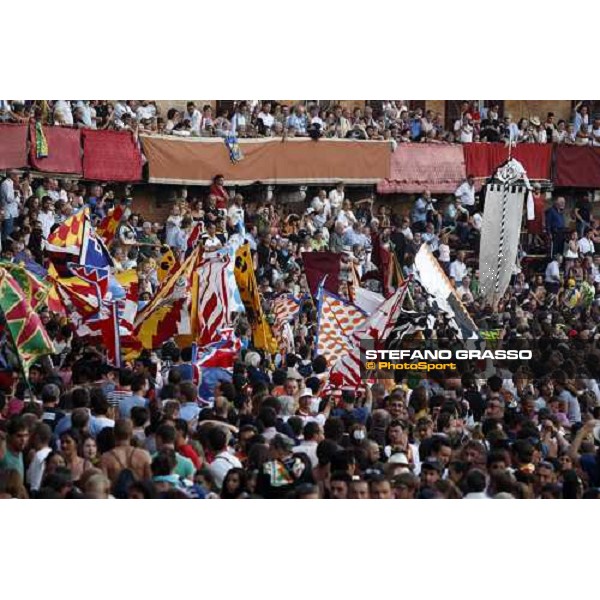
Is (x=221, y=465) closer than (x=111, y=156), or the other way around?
(x=221, y=465)

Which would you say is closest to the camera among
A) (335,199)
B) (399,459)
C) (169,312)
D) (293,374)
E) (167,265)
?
(399,459)

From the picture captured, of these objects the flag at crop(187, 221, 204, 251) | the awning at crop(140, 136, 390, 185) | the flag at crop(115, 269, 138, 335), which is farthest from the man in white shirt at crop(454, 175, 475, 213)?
the flag at crop(115, 269, 138, 335)

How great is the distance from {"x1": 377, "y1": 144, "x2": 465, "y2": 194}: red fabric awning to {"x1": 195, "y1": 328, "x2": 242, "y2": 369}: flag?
10.9 metres

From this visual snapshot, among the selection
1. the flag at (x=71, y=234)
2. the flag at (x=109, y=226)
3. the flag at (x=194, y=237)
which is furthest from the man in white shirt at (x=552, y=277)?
the flag at (x=71, y=234)

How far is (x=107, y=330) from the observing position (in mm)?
20031

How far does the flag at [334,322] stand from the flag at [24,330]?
3239 mm

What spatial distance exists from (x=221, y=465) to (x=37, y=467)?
5.27 ft

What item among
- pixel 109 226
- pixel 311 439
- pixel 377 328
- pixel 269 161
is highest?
pixel 269 161

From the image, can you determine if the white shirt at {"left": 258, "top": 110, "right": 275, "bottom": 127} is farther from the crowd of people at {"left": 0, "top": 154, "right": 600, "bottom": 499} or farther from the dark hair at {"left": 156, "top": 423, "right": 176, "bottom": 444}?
the dark hair at {"left": 156, "top": 423, "right": 176, "bottom": 444}

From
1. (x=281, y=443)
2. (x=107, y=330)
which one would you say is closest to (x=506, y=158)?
(x=107, y=330)

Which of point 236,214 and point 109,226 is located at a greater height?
point 109,226

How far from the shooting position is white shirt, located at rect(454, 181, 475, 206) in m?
30.9

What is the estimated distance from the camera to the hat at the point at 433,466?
611 inches

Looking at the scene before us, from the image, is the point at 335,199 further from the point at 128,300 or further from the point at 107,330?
the point at 107,330
